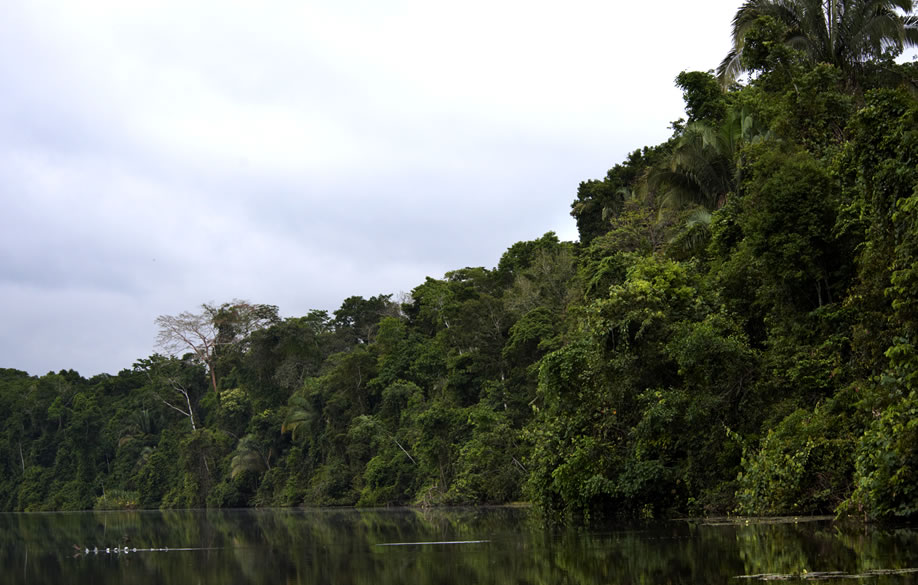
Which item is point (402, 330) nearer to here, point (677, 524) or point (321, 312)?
point (321, 312)

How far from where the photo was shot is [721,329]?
15539 millimetres

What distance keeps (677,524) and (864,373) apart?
147 inches

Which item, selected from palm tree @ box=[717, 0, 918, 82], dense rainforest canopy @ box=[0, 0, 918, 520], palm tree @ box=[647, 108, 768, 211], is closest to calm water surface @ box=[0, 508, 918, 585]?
dense rainforest canopy @ box=[0, 0, 918, 520]

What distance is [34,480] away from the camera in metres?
65.7

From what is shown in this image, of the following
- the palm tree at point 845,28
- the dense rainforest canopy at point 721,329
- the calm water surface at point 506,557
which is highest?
the palm tree at point 845,28

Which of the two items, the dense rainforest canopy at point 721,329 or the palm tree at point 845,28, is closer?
the dense rainforest canopy at point 721,329

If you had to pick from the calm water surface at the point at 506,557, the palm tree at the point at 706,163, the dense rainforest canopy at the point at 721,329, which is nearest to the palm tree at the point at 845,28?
Result: the dense rainforest canopy at the point at 721,329

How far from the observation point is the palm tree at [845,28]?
19031mm

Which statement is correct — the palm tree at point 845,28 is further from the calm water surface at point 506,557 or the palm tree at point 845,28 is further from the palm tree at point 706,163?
the calm water surface at point 506,557

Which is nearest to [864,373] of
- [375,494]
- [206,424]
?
[375,494]

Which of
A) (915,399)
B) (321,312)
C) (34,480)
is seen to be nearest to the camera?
(915,399)

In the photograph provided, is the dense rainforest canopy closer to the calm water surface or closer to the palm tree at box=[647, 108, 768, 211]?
the palm tree at box=[647, 108, 768, 211]

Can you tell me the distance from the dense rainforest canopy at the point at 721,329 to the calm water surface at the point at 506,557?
149 centimetres

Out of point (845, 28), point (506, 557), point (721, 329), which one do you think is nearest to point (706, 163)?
point (845, 28)
